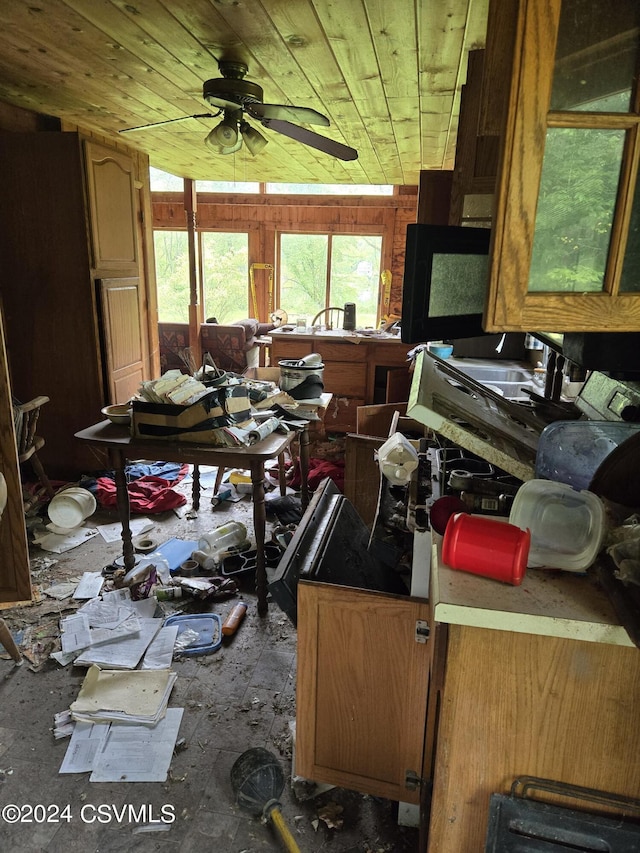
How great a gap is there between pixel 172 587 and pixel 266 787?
1.21 metres

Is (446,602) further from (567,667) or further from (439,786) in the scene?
(439,786)

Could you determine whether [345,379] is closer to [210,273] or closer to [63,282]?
[63,282]

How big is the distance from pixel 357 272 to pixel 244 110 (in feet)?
20.2

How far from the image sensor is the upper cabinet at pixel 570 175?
0.93 metres

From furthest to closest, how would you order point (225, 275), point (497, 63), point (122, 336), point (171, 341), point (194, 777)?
point (225, 275) < point (171, 341) < point (122, 336) < point (194, 777) < point (497, 63)

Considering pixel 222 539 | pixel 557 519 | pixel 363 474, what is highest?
pixel 557 519

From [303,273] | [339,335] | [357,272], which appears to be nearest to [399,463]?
[339,335]

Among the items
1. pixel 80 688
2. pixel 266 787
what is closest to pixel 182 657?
pixel 80 688

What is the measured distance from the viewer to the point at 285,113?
2.69 meters

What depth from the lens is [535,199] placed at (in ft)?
3.20

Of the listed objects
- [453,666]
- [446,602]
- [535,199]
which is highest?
[535,199]

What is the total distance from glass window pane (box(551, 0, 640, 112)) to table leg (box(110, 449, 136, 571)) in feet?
7.51

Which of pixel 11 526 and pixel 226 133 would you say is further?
pixel 226 133

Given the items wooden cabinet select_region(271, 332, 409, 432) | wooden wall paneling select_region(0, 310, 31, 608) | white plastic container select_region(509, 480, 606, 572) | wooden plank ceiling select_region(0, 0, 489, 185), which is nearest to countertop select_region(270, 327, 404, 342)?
wooden cabinet select_region(271, 332, 409, 432)
